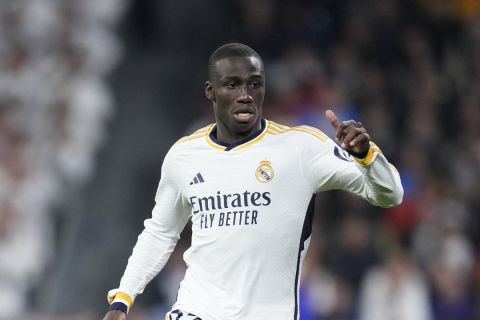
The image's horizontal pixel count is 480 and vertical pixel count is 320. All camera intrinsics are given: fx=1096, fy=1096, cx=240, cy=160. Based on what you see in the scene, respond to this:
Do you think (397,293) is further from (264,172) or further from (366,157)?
(366,157)

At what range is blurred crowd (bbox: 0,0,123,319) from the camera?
11.7m

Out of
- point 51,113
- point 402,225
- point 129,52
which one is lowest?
point 402,225

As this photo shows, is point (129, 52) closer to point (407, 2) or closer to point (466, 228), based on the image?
point (407, 2)

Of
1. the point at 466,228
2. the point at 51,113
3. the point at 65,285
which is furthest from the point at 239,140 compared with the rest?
the point at 51,113

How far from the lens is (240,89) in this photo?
215 inches

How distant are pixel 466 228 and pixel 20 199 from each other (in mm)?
4953

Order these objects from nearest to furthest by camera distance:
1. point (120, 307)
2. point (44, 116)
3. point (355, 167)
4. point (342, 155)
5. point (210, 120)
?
point (355, 167) < point (342, 155) < point (120, 307) < point (210, 120) < point (44, 116)

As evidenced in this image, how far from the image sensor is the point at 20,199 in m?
12.3

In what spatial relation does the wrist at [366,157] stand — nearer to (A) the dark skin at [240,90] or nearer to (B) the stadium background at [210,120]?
(A) the dark skin at [240,90]

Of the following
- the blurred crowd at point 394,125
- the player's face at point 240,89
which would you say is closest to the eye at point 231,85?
the player's face at point 240,89

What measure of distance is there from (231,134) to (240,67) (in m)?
0.40

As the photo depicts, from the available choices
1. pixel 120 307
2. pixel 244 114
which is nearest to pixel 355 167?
pixel 244 114

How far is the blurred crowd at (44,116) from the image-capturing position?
1173cm

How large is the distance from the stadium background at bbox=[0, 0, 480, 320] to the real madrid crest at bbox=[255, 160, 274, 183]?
4442mm
